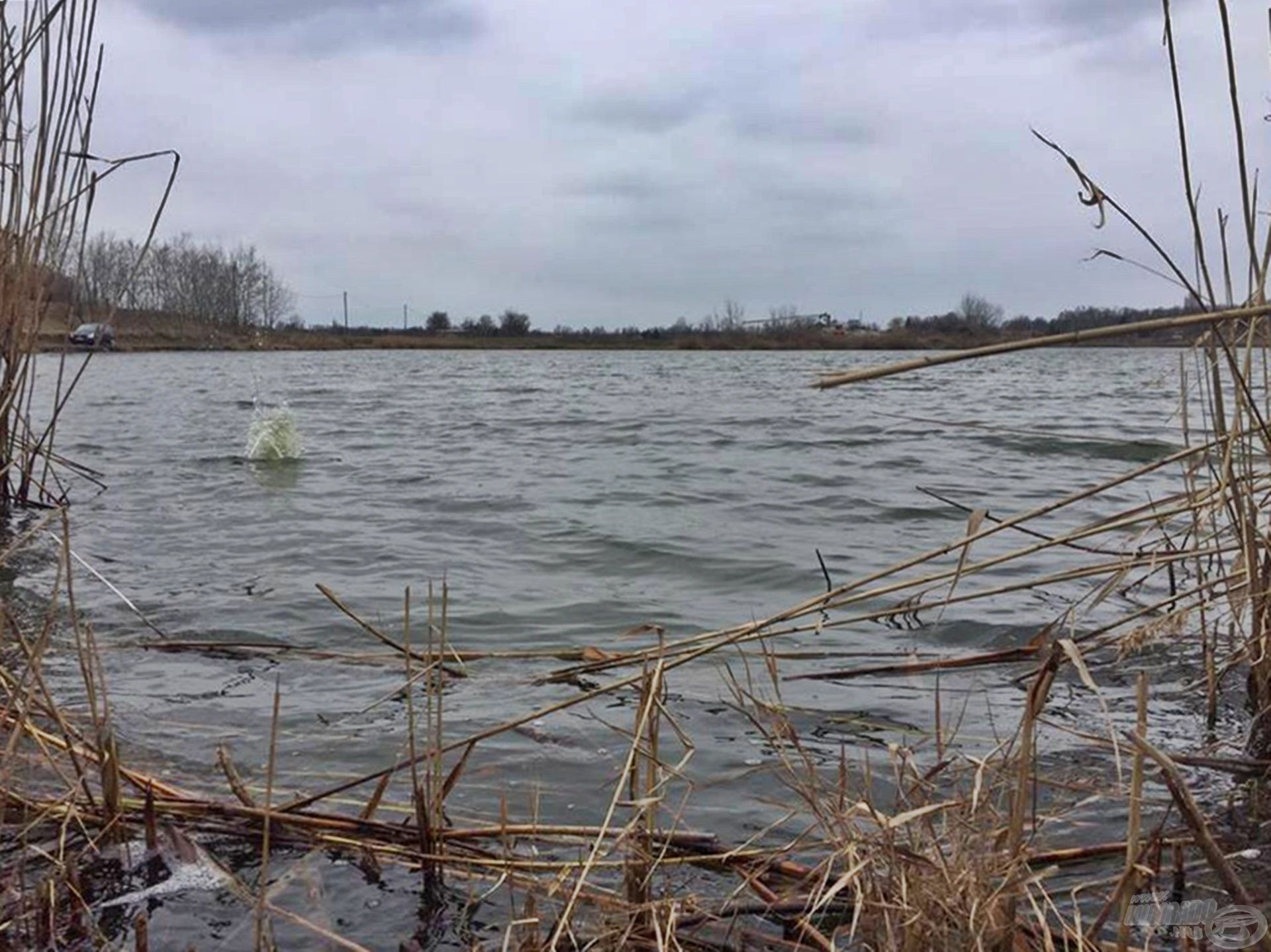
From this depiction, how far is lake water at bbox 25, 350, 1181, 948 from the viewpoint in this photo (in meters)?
3.45

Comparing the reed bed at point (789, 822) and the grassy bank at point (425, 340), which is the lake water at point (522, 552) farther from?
the grassy bank at point (425, 340)

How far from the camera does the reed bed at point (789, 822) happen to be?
169 cm

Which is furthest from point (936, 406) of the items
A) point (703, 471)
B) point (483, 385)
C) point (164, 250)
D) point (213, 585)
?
point (164, 250)

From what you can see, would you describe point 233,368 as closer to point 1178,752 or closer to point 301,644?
point 301,644

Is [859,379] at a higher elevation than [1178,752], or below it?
higher

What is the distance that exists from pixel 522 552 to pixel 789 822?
170 inches

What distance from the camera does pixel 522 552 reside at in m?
7.06

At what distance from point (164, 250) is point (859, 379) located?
96017mm

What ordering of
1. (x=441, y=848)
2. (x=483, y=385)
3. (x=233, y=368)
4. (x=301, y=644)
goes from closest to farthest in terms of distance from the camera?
(x=441, y=848), (x=301, y=644), (x=483, y=385), (x=233, y=368)

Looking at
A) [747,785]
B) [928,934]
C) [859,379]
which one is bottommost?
[747,785]

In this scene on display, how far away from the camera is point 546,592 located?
5965 mm

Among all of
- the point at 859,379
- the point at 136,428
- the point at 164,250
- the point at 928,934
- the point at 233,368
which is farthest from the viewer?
the point at 164,250

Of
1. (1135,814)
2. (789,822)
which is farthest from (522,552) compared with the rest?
(1135,814)

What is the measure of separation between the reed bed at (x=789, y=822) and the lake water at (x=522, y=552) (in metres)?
0.12
